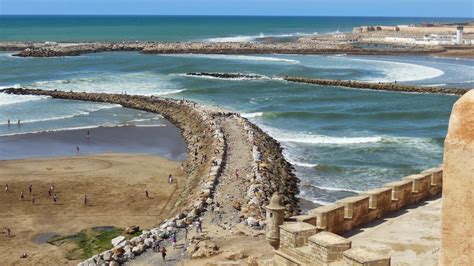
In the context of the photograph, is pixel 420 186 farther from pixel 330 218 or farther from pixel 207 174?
pixel 207 174

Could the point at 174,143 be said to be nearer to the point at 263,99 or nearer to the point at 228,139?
the point at 228,139

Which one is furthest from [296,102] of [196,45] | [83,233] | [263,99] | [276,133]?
[196,45]

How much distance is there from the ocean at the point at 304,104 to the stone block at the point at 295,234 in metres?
14.5

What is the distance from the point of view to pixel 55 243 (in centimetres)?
1873

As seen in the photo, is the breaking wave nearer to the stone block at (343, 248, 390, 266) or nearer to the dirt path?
the dirt path

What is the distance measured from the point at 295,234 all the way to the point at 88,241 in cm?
1259

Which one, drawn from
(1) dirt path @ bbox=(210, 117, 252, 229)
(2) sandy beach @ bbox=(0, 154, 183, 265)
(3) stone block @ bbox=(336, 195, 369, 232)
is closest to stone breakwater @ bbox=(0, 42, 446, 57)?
(1) dirt path @ bbox=(210, 117, 252, 229)

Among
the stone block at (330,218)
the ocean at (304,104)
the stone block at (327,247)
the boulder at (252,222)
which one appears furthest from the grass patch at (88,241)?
the stone block at (327,247)

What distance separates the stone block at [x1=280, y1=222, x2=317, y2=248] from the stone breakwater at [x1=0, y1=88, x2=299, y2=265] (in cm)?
894

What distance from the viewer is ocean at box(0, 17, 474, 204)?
90.9ft

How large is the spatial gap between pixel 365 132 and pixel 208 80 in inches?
1096

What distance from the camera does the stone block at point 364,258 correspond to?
6.08 metres

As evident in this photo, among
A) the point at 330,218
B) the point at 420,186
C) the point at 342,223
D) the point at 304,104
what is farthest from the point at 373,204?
the point at 304,104

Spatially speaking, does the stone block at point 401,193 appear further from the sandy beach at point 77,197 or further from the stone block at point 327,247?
the sandy beach at point 77,197
